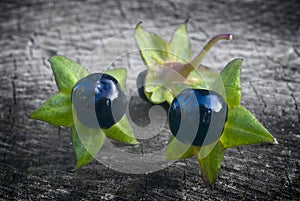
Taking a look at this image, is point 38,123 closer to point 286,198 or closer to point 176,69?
point 176,69

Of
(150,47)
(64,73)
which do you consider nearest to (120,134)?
(64,73)

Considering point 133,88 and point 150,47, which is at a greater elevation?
point 150,47

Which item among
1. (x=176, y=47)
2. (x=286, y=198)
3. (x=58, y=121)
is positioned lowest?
(x=286, y=198)

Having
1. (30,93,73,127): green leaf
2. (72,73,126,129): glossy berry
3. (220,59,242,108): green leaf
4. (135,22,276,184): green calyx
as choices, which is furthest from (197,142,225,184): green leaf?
(30,93,73,127): green leaf

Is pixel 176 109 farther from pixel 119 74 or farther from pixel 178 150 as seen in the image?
pixel 119 74

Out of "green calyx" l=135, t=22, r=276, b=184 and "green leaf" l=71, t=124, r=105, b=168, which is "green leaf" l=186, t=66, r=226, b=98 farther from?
"green leaf" l=71, t=124, r=105, b=168

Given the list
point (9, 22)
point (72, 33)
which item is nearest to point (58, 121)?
point (72, 33)

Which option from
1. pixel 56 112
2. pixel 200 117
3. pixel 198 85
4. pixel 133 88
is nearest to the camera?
pixel 200 117
